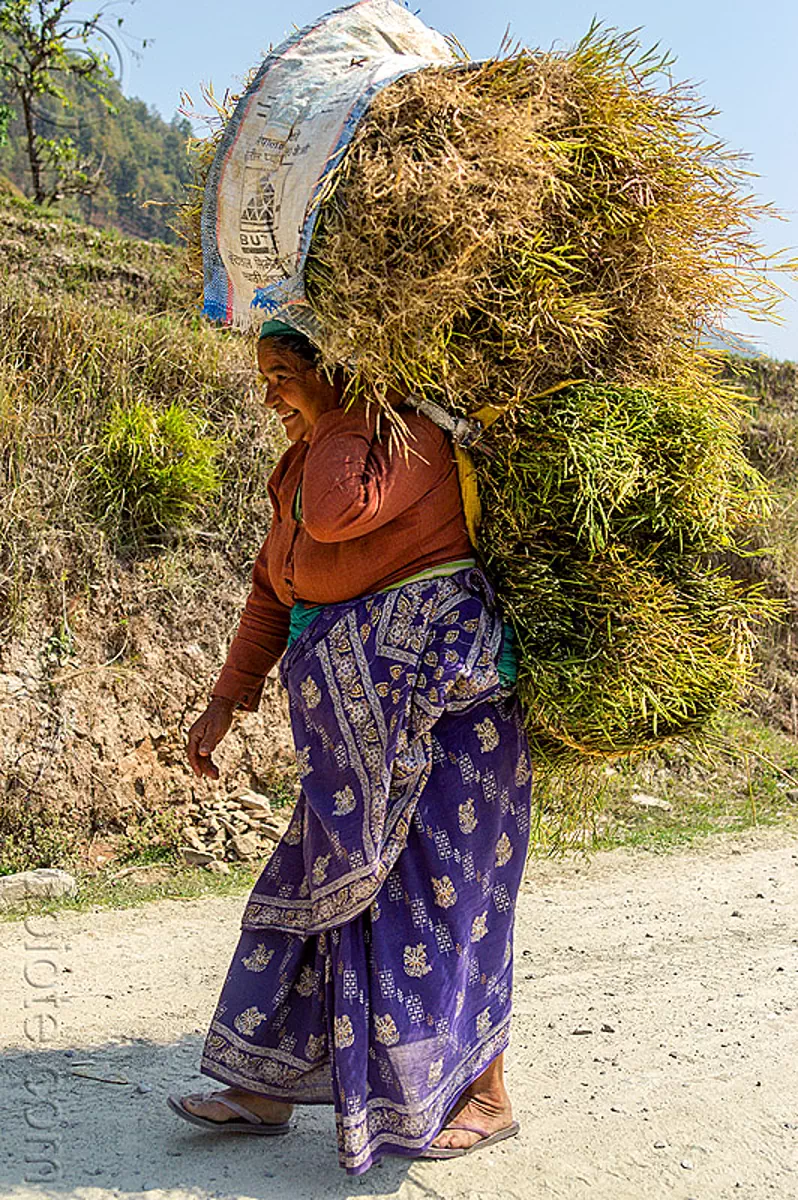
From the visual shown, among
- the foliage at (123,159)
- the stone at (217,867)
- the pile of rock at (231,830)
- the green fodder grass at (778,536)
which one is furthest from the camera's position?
the foliage at (123,159)

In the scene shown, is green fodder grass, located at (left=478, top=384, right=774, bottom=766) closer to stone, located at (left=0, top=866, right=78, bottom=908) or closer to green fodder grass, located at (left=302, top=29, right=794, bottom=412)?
green fodder grass, located at (left=302, top=29, right=794, bottom=412)

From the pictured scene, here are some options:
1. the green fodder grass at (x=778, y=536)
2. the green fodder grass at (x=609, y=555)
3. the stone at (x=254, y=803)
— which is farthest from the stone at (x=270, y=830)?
the green fodder grass at (x=778, y=536)

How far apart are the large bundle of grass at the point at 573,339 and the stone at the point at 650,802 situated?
333cm

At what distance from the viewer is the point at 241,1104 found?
2.57m

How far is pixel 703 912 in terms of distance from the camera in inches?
170

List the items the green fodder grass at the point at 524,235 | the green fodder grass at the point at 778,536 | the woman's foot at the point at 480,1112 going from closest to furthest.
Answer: the green fodder grass at the point at 524,235 < the woman's foot at the point at 480,1112 < the green fodder grass at the point at 778,536

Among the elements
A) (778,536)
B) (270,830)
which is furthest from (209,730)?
(778,536)

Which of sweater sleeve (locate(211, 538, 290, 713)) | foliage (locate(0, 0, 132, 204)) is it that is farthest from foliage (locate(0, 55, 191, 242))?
sweater sleeve (locate(211, 538, 290, 713))

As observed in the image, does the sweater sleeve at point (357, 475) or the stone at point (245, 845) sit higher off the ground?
the sweater sleeve at point (357, 475)

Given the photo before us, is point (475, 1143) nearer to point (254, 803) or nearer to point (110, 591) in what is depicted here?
point (254, 803)

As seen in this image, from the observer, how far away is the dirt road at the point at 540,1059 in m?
2.49

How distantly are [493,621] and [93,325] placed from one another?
13.4 ft

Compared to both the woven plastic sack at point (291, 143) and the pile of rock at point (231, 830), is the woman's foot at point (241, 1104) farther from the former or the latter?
the pile of rock at point (231, 830)

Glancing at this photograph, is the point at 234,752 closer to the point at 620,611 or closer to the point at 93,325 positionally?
the point at 93,325
